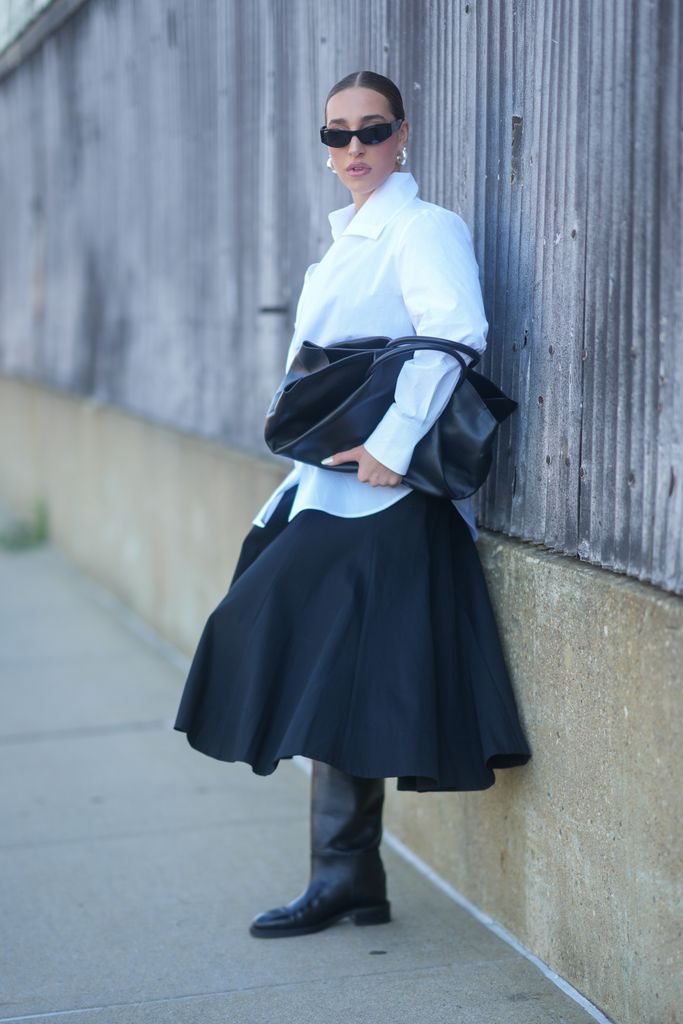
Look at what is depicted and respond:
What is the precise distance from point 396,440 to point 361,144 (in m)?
0.70

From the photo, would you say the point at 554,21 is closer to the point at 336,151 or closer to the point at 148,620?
the point at 336,151

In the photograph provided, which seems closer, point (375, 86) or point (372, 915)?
point (375, 86)

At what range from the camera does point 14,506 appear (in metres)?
10.4

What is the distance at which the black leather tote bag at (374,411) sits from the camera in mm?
3021

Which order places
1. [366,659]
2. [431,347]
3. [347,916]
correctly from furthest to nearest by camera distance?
[347,916] → [366,659] → [431,347]

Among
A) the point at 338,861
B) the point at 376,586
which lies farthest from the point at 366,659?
the point at 338,861

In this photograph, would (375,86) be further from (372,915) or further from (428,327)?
(372,915)

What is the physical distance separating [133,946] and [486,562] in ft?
4.10

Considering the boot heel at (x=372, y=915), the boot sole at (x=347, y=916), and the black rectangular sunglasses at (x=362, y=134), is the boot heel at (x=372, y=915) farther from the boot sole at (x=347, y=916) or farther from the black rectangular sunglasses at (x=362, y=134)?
the black rectangular sunglasses at (x=362, y=134)

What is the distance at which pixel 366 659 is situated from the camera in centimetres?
310

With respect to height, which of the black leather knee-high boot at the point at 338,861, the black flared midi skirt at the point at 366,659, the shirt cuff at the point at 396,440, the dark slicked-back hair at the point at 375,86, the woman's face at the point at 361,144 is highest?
the dark slicked-back hair at the point at 375,86

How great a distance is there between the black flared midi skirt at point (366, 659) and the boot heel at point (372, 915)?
0.55 meters

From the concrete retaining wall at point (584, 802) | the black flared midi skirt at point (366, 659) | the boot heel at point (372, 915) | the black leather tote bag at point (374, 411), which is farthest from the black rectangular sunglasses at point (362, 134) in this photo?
the boot heel at point (372, 915)

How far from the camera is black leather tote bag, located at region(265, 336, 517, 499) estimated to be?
9.91 feet
